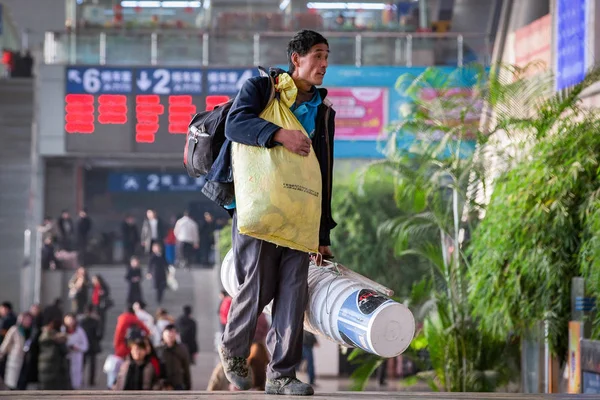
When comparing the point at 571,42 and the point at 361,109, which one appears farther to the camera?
the point at 361,109

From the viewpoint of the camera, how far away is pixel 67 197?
89.4ft

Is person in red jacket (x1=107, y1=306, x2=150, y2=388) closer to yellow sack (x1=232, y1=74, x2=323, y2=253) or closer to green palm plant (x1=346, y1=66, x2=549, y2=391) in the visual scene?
green palm plant (x1=346, y1=66, x2=549, y2=391)

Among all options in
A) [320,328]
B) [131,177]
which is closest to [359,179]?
[320,328]

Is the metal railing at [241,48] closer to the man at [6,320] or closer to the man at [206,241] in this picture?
the man at [206,241]

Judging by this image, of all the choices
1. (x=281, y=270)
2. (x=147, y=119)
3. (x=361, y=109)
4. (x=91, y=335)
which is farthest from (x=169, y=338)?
(x=361, y=109)

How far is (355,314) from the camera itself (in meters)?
4.35

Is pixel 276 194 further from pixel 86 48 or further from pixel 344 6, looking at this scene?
pixel 344 6

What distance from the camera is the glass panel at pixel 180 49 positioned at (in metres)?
21.1

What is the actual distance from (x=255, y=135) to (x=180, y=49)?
56.8 feet

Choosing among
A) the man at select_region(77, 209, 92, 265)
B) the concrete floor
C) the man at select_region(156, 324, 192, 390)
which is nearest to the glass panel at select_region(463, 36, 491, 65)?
the concrete floor

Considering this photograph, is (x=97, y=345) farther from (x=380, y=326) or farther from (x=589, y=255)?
(x=380, y=326)

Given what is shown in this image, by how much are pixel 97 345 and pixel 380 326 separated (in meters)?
14.6

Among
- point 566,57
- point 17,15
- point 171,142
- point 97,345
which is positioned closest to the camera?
point 566,57

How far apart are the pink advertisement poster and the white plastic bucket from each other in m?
15.6
